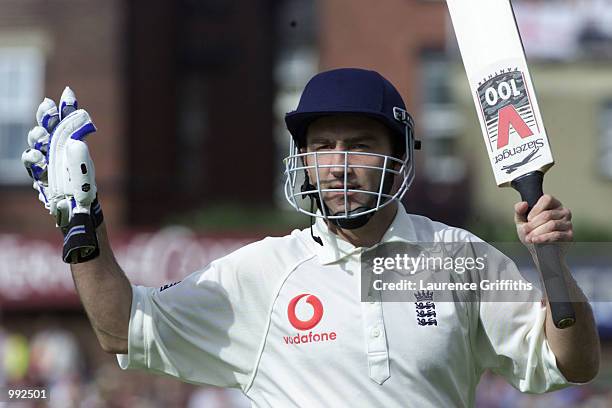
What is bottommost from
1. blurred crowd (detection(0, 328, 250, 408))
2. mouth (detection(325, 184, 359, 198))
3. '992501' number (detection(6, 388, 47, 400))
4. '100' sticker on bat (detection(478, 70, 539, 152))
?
blurred crowd (detection(0, 328, 250, 408))

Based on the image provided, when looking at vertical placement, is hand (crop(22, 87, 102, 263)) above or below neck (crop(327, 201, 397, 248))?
above

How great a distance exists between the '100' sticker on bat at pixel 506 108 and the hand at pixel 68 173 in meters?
0.96

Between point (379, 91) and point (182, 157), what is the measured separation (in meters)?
15.7

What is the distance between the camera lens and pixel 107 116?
14539mm

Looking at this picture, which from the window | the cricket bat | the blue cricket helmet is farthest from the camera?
the window

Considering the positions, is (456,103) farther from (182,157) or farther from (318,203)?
(318,203)

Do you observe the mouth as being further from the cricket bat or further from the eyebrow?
the cricket bat

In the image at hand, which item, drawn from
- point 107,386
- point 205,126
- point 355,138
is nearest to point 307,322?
point 355,138

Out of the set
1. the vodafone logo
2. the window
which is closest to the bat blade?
the vodafone logo

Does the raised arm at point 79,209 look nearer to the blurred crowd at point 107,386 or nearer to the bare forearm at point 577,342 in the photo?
the bare forearm at point 577,342

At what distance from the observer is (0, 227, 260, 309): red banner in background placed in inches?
483

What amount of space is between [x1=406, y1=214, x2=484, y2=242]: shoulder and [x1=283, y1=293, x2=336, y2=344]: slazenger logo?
31cm

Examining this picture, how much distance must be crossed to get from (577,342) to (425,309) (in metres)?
0.36

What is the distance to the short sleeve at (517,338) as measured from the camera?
2676 mm
